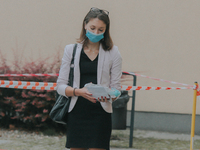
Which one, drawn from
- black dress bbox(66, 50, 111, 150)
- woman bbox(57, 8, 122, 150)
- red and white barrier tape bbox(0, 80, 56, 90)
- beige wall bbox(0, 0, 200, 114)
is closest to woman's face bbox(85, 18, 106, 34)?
woman bbox(57, 8, 122, 150)

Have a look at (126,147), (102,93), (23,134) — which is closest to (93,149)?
(102,93)

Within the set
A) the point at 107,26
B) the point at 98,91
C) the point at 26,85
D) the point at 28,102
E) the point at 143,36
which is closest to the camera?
the point at 98,91

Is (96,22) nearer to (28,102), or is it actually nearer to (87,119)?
(87,119)

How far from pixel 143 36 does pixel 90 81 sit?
4334 mm

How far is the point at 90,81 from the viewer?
2.52 metres

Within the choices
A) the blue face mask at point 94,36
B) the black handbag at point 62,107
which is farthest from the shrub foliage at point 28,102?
the blue face mask at point 94,36

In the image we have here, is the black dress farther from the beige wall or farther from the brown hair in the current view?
the beige wall

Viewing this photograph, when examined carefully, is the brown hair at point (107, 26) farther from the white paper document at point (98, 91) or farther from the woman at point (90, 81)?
the white paper document at point (98, 91)

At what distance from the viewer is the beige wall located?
21.3 feet

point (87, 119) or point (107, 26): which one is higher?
point (107, 26)

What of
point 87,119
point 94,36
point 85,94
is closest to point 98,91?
point 85,94

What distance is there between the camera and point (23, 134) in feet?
18.8

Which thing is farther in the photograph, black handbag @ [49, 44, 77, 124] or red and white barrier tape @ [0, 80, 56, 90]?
red and white barrier tape @ [0, 80, 56, 90]

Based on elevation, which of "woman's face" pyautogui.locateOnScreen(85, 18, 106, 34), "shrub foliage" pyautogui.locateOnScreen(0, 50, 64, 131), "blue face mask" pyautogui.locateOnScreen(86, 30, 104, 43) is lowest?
"shrub foliage" pyautogui.locateOnScreen(0, 50, 64, 131)
